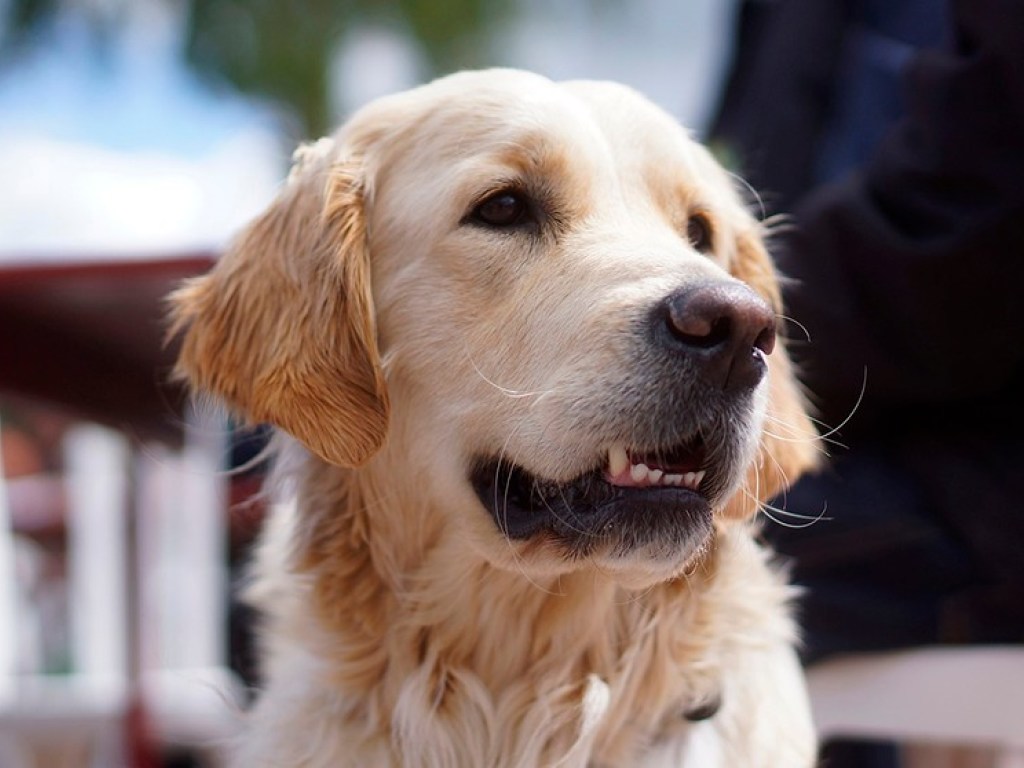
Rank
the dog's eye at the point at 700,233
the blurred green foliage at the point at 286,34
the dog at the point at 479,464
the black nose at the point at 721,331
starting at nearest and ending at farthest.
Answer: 1. the black nose at the point at 721,331
2. the dog at the point at 479,464
3. the dog's eye at the point at 700,233
4. the blurred green foliage at the point at 286,34

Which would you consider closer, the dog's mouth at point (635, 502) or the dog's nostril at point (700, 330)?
the dog's nostril at point (700, 330)

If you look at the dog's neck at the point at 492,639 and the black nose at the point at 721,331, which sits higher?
the black nose at the point at 721,331

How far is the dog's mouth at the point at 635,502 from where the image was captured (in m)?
1.61

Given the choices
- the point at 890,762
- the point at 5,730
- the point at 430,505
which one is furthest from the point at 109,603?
the point at 430,505

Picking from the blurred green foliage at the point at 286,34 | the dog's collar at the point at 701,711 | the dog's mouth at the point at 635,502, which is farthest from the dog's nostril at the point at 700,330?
the blurred green foliage at the point at 286,34

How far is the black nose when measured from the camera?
1.46 m

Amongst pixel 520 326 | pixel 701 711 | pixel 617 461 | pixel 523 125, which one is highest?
pixel 523 125

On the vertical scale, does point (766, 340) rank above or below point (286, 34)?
above

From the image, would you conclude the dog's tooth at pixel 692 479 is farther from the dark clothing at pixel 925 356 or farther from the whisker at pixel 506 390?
the dark clothing at pixel 925 356

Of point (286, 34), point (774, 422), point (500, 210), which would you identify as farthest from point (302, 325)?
point (286, 34)

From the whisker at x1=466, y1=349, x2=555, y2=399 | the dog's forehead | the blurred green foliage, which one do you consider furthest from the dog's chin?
the blurred green foliage

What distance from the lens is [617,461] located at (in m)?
1.62

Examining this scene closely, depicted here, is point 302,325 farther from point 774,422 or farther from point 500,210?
point 774,422

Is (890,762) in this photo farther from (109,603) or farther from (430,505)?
(109,603)
